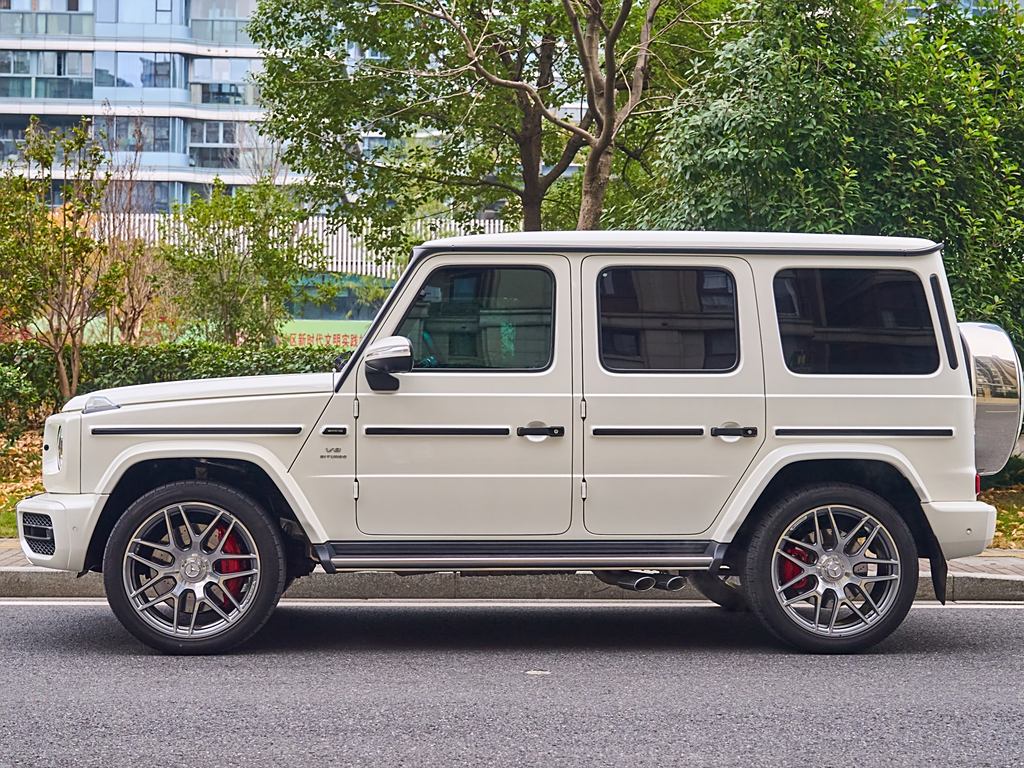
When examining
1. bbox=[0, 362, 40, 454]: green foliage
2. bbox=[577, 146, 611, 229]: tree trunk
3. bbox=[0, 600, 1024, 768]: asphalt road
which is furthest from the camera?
bbox=[577, 146, 611, 229]: tree trunk

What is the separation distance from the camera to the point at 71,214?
53.0ft

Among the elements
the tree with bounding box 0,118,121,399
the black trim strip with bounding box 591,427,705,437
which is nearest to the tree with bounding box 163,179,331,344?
the tree with bounding box 0,118,121,399

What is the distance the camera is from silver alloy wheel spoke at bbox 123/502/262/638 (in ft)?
22.5

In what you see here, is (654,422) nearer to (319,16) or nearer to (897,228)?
(897,228)

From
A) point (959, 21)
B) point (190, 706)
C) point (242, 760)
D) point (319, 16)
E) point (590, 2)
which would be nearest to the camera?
point (242, 760)

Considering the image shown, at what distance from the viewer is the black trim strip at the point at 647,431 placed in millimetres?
6965

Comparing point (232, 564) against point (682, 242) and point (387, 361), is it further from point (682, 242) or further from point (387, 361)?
point (682, 242)

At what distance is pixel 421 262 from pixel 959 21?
916 centimetres

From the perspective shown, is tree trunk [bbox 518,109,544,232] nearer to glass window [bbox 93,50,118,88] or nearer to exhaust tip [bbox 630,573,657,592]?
exhaust tip [bbox 630,573,657,592]

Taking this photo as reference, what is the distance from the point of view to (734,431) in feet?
23.1

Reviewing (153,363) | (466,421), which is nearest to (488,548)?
(466,421)

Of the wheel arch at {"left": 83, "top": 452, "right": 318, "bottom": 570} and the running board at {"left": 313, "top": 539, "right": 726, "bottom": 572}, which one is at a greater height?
the wheel arch at {"left": 83, "top": 452, "right": 318, "bottom": 570}

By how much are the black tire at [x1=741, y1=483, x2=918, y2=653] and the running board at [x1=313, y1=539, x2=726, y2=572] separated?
488 mm

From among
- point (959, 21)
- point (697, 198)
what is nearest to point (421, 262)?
point (697, 198)
